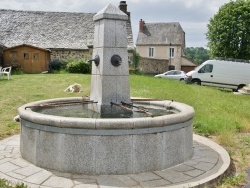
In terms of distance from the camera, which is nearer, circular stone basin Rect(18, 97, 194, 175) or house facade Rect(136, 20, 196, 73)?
circular stone basin Rect(18, 97, 194, 175)

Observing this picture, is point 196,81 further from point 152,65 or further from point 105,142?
point 152,65

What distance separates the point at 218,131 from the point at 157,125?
12.8 ft

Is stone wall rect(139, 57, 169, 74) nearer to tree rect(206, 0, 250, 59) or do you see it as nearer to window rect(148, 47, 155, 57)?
→ tree rect(206, 0, 250, 59)

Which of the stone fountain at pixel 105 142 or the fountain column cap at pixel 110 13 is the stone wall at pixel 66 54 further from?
Answer: the stone fountain at pixel 105 142

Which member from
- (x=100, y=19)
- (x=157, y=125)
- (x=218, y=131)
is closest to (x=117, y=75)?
(x=100, y=19)

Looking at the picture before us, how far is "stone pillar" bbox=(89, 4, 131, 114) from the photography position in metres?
6.40

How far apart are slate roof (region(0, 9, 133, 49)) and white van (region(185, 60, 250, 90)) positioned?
12.4 meters

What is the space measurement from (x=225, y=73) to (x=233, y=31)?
1766 centimetres

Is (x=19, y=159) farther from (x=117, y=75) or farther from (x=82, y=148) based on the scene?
(x=117, y=75)

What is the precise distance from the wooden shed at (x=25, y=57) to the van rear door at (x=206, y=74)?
612 inches

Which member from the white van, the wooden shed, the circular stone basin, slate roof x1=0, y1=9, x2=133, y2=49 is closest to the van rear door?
the white van

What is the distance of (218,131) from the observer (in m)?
8.43

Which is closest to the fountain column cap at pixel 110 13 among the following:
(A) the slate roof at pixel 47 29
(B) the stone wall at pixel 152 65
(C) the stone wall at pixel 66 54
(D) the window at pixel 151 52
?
(C) the stone wall at pixel 66 54

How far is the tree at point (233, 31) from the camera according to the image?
125ft
